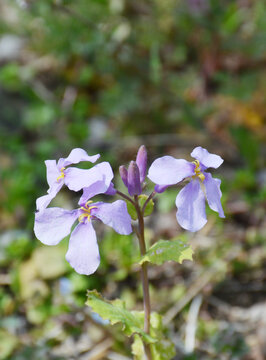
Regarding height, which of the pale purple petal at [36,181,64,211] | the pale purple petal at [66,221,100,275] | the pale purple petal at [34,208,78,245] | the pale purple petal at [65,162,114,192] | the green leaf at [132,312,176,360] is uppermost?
the pale purple petal at [65,162,114,192]

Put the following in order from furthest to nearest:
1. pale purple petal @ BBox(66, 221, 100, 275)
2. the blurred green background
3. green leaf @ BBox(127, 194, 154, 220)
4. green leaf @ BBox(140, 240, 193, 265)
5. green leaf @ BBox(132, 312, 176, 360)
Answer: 1. the blurred green background
2. green leaf @ BBox(132, 312, 176, 360)
3. green leaf @ BBox(127, 194, 154, 220)
4. green leaf @ BBox(140, 240, 193, 265)
5. pale purple petal @ BBox(66, 221, 100, 275)

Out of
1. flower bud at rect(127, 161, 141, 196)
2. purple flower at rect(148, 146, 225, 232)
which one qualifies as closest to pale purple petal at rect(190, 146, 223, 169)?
purple flower at rect(148, 146, 225, 232)

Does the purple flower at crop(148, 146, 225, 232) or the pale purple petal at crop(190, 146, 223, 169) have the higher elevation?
the pale purple petal at crop(190, 146, 223, 169)

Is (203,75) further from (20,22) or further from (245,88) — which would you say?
(20,22)

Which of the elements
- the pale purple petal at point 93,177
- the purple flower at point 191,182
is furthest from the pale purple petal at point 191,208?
the pale purple petal at point 93,177

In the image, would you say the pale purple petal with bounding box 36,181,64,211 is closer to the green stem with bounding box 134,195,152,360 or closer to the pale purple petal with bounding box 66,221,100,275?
the pale purple petal with bounding box 66,221,100,275

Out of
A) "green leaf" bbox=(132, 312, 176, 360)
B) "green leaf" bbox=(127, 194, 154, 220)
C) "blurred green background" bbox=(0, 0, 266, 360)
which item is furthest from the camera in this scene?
"blurred green background" bbox=(0, 0, 266, 360)

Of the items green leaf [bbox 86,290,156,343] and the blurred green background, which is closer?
green leaf [bbox 86,290,156,343]

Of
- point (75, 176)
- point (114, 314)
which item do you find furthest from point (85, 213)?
point (114, 314)

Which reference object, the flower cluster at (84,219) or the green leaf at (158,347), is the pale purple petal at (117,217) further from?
the green leaf at (158,347)

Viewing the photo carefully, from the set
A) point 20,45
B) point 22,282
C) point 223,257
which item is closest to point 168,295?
point 223,257
